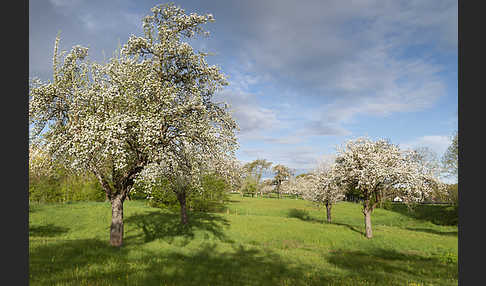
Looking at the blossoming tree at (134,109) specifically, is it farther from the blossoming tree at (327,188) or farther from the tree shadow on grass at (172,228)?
the blossoming tree at (327,188)

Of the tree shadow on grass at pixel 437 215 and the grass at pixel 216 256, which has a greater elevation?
the grass at pixel 216 256

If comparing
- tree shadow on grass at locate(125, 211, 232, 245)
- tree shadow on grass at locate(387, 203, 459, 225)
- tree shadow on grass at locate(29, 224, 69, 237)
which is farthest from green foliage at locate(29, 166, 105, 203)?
tree shadow on grass at locate(387, 203, 459, 225)

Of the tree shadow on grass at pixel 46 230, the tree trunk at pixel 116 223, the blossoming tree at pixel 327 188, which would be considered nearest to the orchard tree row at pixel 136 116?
the tree trunk at pixel 116 223

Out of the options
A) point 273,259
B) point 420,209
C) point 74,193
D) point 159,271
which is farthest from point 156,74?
point 420,209

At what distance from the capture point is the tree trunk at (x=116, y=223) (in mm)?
17389

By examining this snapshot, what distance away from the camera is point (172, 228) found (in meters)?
31.0

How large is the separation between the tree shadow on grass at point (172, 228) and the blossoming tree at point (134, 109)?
9.73m

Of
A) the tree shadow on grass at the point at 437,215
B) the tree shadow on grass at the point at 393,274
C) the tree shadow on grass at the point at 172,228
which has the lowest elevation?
the tree shadow on grass at the point at 437,215

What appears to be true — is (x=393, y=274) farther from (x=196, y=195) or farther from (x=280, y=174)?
(x=280, y=174)

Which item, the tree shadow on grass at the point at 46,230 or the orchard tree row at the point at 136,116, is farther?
the tree shadow on grass at the point at 46,230

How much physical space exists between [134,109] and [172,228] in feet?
63.7

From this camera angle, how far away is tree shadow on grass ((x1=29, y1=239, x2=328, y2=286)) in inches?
393

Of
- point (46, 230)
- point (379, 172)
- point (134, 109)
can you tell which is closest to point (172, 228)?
point (46, 230)

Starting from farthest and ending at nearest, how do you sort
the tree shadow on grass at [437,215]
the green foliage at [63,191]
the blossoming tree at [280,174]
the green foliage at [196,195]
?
the blossoming tree at [280,174], the tree shadow on grass at [437,215], the green foliage at [63,191], the green foliage at [196,195]
